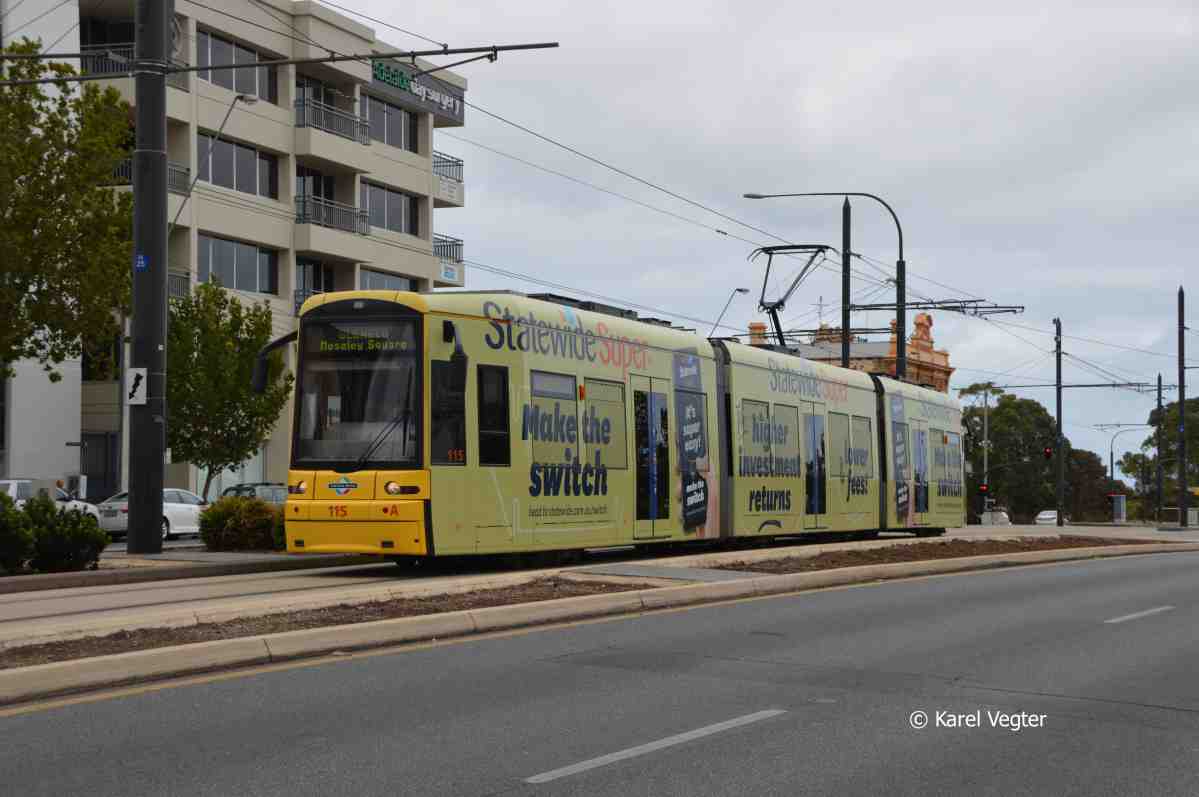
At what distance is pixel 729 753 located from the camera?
23.3ft

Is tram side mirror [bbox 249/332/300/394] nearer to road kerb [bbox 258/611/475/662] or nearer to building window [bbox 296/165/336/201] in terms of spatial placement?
road kerb [bbox 258/611/475/662]

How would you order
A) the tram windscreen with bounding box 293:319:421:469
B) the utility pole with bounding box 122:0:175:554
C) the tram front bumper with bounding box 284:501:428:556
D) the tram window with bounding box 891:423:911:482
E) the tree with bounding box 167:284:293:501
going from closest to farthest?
the tram front bumper with bounding box 284:501:428:556
the tram windscreen with bounding box 293:319:421:469
the utility pole with bounding box 122:0:175:554
the tram window with bounding box 891:423:911:482
the tree with bounding box 167:284:293:501

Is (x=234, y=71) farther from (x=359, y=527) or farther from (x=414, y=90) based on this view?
(x=359, y=527)

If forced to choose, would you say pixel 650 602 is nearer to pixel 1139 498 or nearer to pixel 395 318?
pixel 395 318

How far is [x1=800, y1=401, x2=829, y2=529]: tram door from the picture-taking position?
2614 centimetres

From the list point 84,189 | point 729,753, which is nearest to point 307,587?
point 729,753

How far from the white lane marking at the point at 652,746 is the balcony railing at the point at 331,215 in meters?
43.1

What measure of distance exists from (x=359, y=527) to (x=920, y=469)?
59.8 ft

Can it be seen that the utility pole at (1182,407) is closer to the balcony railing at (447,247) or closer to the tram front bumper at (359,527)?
the balcony railing at (447,247)

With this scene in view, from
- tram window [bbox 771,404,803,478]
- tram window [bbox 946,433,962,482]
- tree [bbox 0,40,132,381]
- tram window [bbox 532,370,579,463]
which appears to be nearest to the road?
tram window [bbox 532,370,579,463]

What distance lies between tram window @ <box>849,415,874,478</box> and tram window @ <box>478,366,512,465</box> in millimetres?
11927

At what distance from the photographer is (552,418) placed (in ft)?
61.8

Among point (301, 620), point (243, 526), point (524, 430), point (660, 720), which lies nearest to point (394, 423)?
point (524, 430)

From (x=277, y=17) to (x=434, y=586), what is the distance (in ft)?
122
